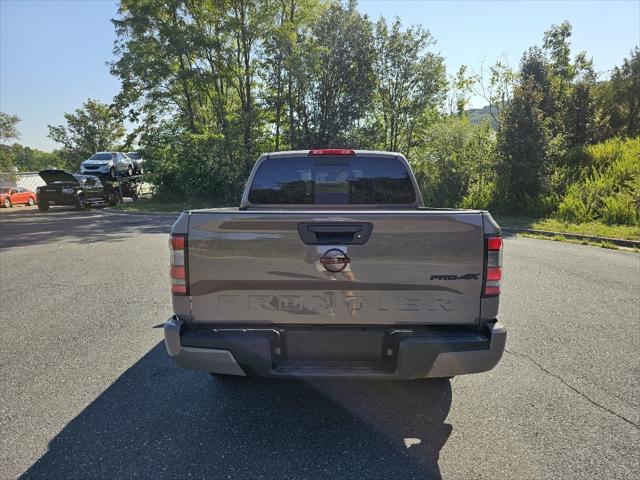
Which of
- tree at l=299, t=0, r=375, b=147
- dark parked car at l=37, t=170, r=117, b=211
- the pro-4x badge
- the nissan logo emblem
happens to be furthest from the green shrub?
dark parked car at l=37, t=170, r=117, b=211

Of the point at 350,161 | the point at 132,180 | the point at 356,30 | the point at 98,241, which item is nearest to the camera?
the point at 350,161

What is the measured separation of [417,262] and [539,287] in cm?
502

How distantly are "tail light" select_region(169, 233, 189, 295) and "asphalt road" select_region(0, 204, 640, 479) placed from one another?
100 cm

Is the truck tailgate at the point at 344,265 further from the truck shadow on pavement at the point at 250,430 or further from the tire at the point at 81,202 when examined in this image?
the tire at the point at 81,202

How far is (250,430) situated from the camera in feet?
9.42

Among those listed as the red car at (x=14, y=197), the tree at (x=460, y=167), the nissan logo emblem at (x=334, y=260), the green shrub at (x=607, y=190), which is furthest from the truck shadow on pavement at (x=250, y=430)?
the red car at (x=14, y=197)

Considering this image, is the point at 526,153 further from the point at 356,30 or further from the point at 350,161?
the point at 350,161

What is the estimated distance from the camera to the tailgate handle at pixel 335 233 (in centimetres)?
258

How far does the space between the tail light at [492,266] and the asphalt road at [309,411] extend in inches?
39.2

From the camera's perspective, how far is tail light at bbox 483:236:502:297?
8.43 ft

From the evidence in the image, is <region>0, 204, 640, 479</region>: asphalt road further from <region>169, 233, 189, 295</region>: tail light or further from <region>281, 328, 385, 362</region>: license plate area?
<region>169, 233, 189, 295</region>: tail light

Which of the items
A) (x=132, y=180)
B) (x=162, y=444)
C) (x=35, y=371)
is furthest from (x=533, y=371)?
(x=132, y=180)

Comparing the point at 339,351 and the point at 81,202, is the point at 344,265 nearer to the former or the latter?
the point at 339,351

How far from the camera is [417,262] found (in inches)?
101
